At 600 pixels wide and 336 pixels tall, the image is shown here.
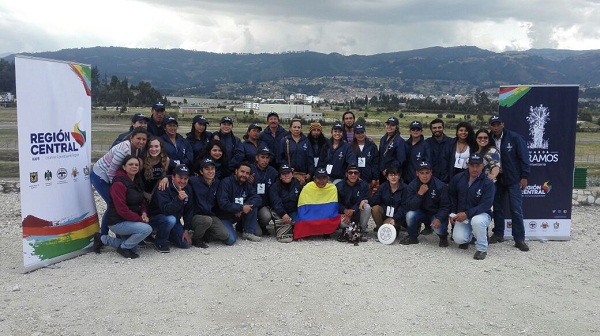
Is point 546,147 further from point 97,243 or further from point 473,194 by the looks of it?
point 97,243

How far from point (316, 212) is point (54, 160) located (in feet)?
14.5

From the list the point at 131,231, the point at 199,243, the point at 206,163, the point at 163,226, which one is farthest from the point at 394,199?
the point at 131,231

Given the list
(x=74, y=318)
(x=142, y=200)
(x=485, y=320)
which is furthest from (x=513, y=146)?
(x=74, y=318)

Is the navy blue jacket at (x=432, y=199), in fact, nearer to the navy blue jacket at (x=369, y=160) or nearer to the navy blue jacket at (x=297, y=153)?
the navy blue jacket at (x=369, y=160)

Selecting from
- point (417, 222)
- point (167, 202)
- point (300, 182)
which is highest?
point (300, 182)

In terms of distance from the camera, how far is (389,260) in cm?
813

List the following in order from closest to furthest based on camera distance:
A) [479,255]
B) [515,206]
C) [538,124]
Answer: [479,255], [515,206], [538,124]

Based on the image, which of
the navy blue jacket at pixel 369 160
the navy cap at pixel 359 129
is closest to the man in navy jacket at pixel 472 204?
the navy blue jacket at pixel 369 160

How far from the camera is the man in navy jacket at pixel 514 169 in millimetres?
9102

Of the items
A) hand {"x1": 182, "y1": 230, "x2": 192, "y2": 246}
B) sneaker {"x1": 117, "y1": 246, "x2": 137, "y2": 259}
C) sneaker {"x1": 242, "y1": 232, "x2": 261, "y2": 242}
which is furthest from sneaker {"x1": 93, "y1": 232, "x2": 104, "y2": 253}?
sneaker {"x1": 242, "y1": 232, "x2": 261, "y2": 242}

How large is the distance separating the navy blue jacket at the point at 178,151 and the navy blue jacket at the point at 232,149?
0.68 metres

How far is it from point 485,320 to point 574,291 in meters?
1.95

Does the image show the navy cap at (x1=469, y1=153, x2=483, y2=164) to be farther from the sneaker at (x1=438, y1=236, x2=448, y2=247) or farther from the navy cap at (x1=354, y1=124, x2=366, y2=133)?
the navy cap at (x1=354, y1=124, x2=366, y2=133)

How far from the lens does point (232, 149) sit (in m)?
9.74
